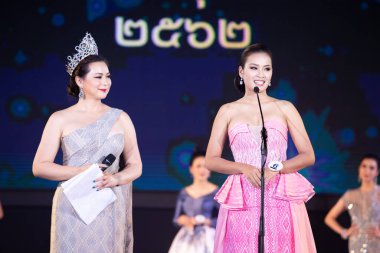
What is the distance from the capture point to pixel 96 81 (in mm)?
3840

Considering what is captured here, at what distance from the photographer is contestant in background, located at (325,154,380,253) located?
629 centimetres

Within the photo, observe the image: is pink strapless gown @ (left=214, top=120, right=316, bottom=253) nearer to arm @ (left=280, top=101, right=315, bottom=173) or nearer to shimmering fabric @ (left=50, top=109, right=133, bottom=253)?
arm @ (left=280, top=101, right=315, bottom=173)

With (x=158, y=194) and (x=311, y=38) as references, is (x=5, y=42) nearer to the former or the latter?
(x=158, y=194)

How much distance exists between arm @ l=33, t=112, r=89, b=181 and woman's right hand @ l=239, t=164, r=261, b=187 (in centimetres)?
80

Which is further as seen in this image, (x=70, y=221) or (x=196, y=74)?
(x=196, y=74)

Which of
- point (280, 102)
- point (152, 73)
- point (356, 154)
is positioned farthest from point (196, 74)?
point (280, 102)

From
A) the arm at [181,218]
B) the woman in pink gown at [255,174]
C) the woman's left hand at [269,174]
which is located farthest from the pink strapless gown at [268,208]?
the arm at [181,218]

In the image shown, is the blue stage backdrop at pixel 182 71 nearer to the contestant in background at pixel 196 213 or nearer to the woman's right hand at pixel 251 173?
the contestant in background at pixel 196 213

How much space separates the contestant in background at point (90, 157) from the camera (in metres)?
3.67

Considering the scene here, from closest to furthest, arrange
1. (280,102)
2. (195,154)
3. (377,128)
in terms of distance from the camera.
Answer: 1. (280,102)
2. (195,154)
3. (377,128)

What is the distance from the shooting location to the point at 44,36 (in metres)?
7.33

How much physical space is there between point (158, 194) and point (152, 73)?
120 cm

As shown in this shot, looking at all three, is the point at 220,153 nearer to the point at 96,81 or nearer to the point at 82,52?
the point at 96,81

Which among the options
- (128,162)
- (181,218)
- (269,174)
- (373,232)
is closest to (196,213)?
(181,218)
